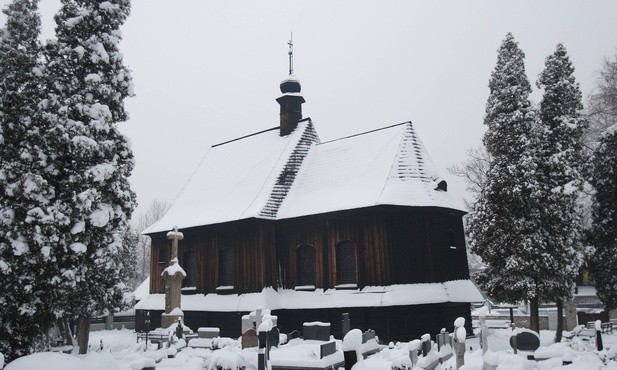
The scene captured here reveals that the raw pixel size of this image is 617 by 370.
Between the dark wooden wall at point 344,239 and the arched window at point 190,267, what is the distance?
0.53 m

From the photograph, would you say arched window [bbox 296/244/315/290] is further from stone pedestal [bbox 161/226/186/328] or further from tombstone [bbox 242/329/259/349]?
tombstone [bbox 242/329/259/349]

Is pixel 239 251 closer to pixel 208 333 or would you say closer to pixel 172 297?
pixel 172 297

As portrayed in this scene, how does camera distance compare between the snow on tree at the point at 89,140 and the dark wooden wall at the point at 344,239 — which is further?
the dark wooden wall at the point at 344,239

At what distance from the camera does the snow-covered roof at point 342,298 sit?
18672 millimetres

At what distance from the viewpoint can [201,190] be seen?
2722cm

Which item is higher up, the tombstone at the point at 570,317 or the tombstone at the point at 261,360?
the tombstone at the point at 261,360

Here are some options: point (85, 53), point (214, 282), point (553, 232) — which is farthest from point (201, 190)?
point (553, 232)

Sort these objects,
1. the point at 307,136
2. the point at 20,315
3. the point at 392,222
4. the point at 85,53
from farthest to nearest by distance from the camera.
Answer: the point at 307,136 → the point at 392,222 → the point at 85,53 → the point at 20,315

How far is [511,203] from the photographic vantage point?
64.0 ft

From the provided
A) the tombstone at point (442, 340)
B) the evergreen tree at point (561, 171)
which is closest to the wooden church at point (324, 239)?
the tombstone at point (442, 340)

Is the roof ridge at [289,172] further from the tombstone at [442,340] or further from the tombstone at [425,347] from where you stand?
the tombstone at [425,347]

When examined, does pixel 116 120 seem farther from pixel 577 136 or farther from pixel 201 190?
pixel 577 136

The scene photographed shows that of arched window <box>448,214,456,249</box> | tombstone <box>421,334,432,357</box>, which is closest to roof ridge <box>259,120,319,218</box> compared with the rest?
arched window <box>448,214,456,249</box>

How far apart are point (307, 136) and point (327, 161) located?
274 centimetres
